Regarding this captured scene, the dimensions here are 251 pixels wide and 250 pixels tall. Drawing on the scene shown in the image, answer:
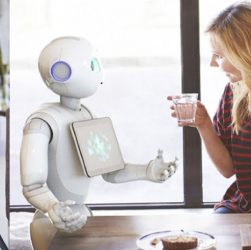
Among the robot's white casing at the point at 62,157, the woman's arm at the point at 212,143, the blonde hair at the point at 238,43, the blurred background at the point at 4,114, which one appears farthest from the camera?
the woman's arm at the point at 212,143

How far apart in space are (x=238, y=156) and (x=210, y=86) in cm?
112

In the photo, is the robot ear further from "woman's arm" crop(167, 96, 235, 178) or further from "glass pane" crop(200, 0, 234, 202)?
"glass pane" crop(200, 0, 234, 202)

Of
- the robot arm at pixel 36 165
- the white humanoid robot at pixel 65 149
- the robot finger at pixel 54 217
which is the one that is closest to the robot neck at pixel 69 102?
the white humanoid robot at pixel 65 149

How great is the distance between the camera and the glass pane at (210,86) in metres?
2.68

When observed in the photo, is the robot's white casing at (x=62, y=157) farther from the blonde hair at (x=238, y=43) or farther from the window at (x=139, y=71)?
the window at (x=139, y=71)

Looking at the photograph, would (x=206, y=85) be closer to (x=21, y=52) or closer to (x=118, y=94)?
(x=118, y=94)

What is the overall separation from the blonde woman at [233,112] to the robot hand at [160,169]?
18 cm

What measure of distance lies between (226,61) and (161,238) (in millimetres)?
677

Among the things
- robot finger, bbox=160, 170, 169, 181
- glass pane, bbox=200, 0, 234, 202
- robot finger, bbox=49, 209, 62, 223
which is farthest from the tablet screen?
glass pane, bbox=200, 0, 234, 202

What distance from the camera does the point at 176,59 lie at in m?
2.74

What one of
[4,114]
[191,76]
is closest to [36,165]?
[4,114]

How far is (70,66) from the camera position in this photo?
1404mm

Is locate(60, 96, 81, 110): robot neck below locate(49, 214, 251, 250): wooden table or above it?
Answer: above

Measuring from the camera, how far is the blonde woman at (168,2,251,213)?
5.23 ft
